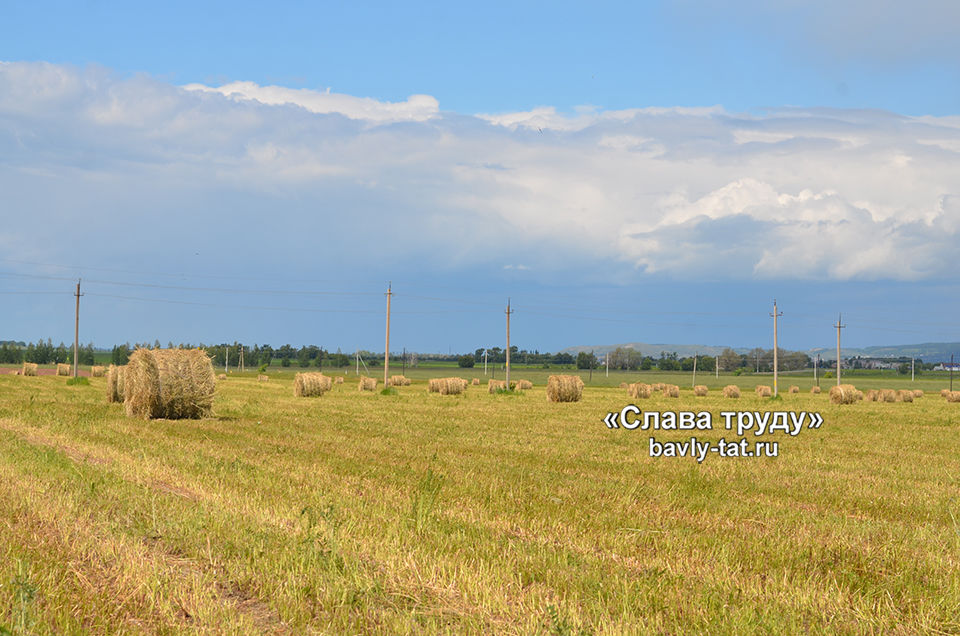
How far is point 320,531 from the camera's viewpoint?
7680 mm

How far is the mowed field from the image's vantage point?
5609 millimetres

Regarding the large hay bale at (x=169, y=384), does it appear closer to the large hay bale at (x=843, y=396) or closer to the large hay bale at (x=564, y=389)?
the large hay bale at (x=564, y=389)

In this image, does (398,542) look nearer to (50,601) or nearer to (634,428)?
(50,601)

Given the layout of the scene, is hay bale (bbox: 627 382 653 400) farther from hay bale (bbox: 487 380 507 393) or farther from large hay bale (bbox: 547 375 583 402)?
large hay bale (bbox: 547 375 583 402)

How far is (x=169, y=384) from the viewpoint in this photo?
72.8 feet

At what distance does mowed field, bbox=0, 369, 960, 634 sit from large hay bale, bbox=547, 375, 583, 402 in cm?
2024

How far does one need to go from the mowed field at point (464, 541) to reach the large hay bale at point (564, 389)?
20.2 m

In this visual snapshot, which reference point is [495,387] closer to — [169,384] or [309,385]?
[309,385]

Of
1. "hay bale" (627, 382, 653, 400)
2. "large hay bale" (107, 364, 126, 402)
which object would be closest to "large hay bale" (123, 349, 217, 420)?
"large hay bale" (107, 364, 126, 402)

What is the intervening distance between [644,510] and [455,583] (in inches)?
150

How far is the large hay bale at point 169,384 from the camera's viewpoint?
22.1 m

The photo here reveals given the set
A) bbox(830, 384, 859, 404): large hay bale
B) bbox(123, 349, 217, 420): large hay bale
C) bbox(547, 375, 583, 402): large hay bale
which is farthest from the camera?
bbox(830, 384, 859, 404): large hay bale

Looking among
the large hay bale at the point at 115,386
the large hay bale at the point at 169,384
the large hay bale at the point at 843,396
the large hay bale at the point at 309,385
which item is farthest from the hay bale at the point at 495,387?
the large hay bale at the point at 169,384

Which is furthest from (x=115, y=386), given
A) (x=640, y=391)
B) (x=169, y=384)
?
(x=640, y=391)
